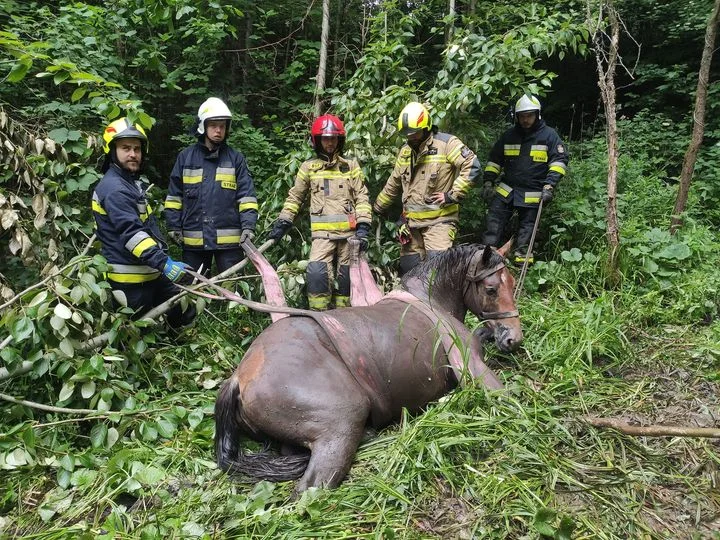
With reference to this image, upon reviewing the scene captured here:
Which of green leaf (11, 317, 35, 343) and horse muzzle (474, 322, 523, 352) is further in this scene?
horse muzzle (474, 322, 523, 352)

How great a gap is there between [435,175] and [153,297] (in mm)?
3113

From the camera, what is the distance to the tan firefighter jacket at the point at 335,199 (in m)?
5.11

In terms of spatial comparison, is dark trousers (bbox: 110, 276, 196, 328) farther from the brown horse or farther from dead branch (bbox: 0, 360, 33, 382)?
the brown horse

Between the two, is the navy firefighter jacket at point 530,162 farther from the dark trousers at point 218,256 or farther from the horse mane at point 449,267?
the dark trousers at point 218,256

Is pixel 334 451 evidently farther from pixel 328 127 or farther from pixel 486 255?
pixel 328 127

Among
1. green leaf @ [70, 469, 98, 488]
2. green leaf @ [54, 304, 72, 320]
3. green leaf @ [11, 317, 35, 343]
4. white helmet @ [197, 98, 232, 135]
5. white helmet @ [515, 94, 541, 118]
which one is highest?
white helmet @ [515, 94, 541, 118]

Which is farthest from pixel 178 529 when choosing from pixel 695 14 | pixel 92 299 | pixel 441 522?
pixel 695 14

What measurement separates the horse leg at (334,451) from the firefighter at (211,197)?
101 inches

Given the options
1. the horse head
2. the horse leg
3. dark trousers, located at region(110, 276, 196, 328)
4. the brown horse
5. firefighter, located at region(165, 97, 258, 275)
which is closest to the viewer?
the horse leg

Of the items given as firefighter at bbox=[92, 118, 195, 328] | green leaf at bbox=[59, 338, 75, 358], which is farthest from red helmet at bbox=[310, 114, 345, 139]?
green leaf at bbox=[59, 338, 75, 358]

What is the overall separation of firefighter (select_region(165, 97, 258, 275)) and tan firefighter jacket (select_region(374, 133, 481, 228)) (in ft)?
5.71

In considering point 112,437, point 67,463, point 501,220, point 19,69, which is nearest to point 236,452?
point 112,437

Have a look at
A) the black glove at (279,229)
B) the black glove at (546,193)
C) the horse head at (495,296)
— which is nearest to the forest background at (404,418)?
the horse head at (495,296)

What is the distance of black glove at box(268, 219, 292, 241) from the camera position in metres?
5.08
